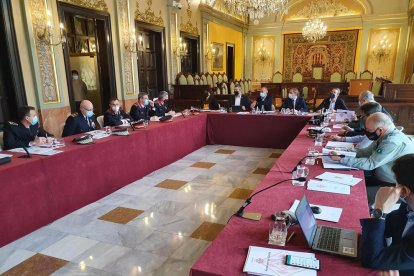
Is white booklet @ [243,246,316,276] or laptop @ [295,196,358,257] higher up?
laptop @ [295,196,358,257]

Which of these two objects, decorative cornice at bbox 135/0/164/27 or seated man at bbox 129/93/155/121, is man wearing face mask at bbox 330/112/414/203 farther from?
decorative cornice at bbox 135/0/164/27

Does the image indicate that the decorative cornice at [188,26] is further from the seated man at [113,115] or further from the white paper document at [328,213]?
the white paper document at [328,213]

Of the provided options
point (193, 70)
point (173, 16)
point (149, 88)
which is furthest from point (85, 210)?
point (193, 70)

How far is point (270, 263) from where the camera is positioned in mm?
1182

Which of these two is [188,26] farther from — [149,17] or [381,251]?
[381,251]

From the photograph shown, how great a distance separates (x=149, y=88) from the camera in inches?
316

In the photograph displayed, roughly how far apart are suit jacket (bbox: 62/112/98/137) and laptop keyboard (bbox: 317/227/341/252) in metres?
3.55

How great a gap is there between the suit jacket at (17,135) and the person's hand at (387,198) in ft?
11.1

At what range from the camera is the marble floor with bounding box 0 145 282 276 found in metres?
2.27

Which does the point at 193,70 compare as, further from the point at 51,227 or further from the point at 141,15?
the point at 51,227

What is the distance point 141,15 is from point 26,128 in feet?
15.2

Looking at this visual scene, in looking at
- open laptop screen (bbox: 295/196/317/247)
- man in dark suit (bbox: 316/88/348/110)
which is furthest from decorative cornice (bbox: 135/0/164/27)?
open laptop screen (bbox: 295/196/317/247)

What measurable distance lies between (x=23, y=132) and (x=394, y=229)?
366 centimetres

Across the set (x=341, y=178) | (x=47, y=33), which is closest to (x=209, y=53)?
(x=47, y=33)
